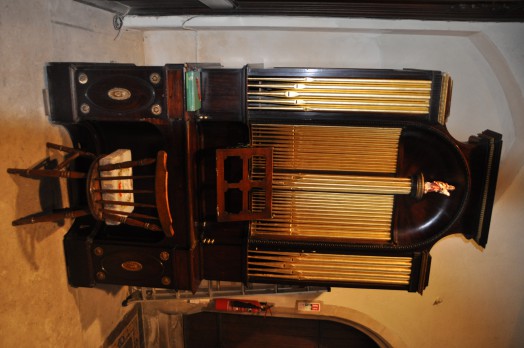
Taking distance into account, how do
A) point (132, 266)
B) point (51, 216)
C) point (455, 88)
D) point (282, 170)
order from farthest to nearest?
point (455, 88)
point (282, 170)
point (132, 266)
point (51, 216)

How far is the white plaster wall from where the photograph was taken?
345 cm

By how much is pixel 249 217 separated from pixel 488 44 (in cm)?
264

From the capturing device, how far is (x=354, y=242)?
2.62 m

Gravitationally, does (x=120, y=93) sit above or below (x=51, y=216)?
above

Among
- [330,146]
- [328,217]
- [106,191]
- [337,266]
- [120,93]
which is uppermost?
[120,93]

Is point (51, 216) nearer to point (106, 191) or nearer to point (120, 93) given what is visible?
point (106, 191)

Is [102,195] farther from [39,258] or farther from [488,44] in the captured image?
[488,44]

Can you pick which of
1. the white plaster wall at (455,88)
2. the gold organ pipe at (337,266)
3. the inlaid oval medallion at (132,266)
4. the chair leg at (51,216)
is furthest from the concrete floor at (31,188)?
the gold organ pipe at (337,266)

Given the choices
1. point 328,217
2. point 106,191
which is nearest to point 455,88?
point 328,217

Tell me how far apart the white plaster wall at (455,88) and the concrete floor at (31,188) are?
46.6 inches

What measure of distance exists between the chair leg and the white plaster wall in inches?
77.9

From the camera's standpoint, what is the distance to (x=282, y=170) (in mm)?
2662

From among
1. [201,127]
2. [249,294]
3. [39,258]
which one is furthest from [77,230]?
[249,294]

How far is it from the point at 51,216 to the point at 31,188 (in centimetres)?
21
